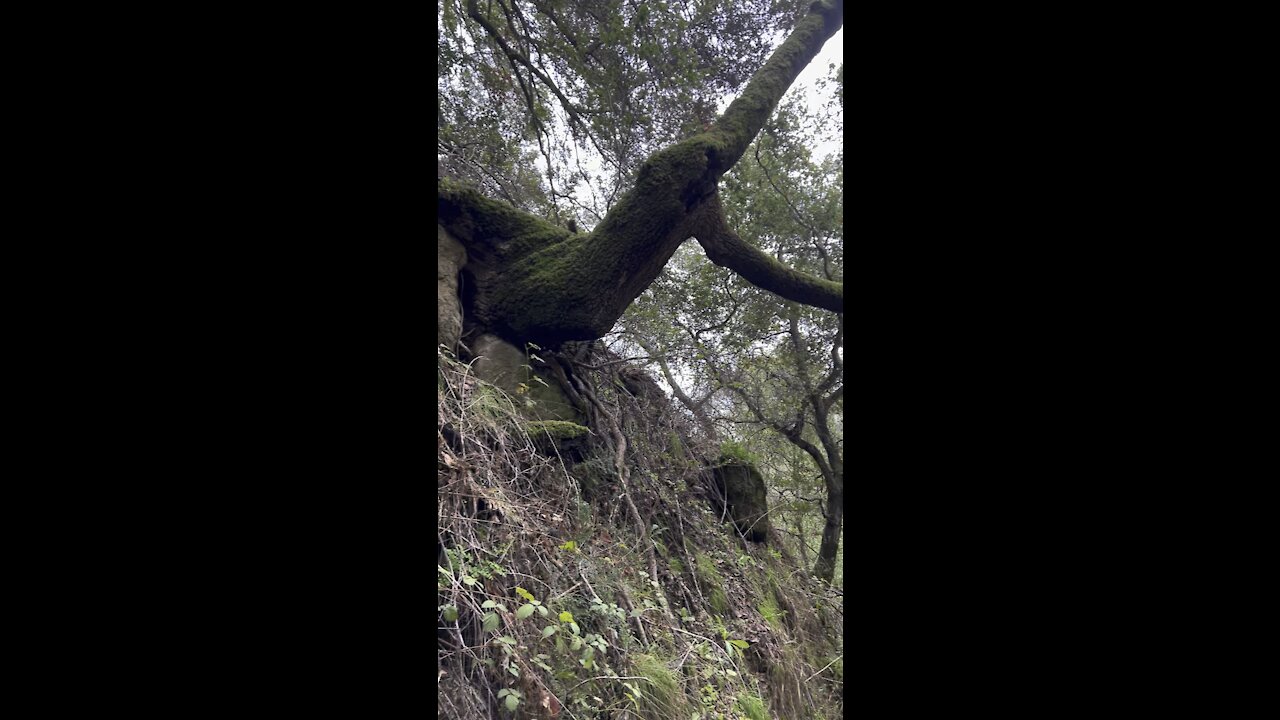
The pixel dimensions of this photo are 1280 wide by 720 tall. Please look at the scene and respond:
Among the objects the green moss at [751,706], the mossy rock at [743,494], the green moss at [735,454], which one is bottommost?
the green moss at [751,706]

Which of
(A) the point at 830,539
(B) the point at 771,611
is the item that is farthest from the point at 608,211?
(A) the point at 830,539

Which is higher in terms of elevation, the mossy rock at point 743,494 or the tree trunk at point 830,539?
the tree trunk at point 830,539

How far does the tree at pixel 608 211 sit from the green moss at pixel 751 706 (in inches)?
58.5

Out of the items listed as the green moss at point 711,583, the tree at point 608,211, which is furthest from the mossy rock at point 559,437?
the green moss at point 711,583

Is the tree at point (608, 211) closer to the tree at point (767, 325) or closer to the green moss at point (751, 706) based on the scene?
the tree at point (767, 325)

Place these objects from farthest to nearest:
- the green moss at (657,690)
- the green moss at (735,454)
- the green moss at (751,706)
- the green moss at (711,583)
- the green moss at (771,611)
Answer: the green moss at (735,454)
the green moss at (771,611)
the green moss at (711,583)
the green moss at (751,706)
the green moss at (657,690)

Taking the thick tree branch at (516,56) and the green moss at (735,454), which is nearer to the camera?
the thick tree branch at (516,56)

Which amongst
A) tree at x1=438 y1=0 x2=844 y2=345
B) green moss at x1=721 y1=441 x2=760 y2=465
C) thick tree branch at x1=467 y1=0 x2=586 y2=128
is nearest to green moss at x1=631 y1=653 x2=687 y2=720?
tree at x1=438 y1=0 x2=844 y2=345

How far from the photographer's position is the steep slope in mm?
1550

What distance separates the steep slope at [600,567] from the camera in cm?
155

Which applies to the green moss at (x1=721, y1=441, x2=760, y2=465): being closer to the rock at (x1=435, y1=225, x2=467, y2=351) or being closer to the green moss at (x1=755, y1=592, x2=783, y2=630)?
the green moss at (x1=755, y1=592, x2=783, y2=630)
